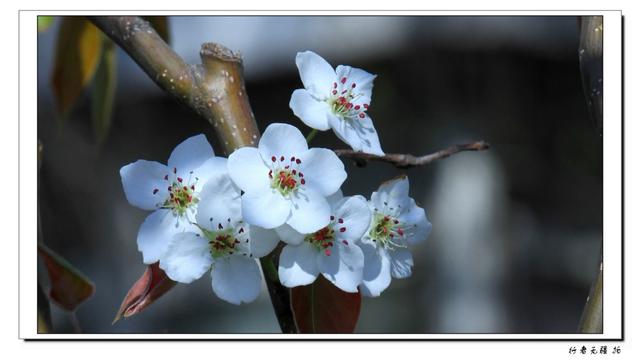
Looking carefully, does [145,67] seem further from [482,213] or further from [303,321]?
[482,213]

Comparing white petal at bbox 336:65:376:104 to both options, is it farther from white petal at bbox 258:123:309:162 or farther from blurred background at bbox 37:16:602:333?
blurred background at bbox 37:16:602:333

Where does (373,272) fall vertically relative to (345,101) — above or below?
below

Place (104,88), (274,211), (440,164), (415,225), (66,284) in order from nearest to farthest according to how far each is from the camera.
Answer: (274,211) < (415,225) < (66,284) < (104,88) < (440,164)

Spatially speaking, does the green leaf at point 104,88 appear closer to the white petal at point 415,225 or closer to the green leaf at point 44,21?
the green leaf at point 44,21

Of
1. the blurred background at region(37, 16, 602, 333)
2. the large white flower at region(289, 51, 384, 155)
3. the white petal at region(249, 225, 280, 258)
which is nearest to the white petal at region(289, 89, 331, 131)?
the large white flower at region(289, 51, 384, 155)

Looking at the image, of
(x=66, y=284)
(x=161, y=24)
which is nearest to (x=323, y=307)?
(x=66, y=284)

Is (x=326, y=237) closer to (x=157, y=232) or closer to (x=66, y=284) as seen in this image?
(x=157, y=232)

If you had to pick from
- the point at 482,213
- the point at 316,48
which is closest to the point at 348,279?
the point at 316,48
